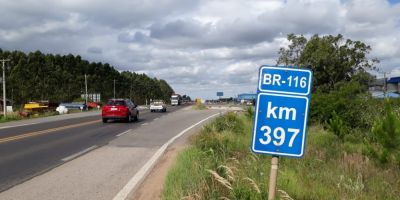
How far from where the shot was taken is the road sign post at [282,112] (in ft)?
15.6

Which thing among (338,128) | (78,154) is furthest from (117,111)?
(338,128)

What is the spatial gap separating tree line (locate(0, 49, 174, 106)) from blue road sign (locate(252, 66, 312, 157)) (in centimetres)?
7693

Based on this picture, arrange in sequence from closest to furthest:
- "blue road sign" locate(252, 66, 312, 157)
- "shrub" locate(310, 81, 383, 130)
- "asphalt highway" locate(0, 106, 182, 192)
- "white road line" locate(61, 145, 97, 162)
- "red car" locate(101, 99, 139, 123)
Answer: "blue road sign" locate(252, 66, 312, 157), "asphalt highway" locate(0, 106, 182, 192), "white road line" locate(61, 145, 97, 162), "shrub" locate(310, 81, 383, 130), "red car" locate(101, 99, 139, 123)

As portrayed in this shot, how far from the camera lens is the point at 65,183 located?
1020cm

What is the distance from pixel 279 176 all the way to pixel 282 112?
13.3 feet

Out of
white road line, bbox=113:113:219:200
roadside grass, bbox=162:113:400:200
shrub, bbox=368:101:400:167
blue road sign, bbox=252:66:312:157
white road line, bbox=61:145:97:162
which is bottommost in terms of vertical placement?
white road line, bbox=61:145:97:162

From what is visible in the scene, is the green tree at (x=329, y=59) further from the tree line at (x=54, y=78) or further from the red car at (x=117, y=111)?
the tree line at (x=54, y=78)

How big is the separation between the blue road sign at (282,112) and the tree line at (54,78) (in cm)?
7693

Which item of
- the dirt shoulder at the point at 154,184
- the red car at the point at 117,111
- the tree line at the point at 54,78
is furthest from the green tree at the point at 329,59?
the tree line at the point at 54,78

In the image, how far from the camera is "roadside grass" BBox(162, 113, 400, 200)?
7.25m

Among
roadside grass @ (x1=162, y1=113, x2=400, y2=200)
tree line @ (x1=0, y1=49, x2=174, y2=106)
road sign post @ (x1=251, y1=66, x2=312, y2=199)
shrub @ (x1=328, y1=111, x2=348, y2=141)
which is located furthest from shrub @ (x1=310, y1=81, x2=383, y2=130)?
tree line @ (x1=0, y1=49, x2=174, y2=106)

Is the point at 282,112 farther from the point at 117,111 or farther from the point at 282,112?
the point at 117,111

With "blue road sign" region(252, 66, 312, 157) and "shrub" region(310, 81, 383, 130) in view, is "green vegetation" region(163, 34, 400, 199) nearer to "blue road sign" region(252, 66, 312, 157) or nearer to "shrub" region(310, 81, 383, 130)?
"shrub" region(310, 81, 383, 130)

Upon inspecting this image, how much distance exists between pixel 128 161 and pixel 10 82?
68.7 m
